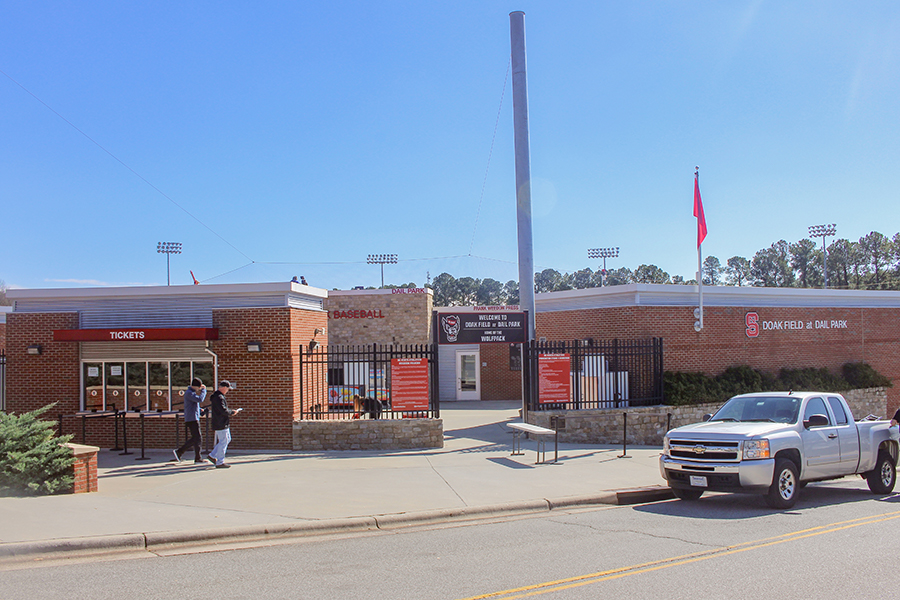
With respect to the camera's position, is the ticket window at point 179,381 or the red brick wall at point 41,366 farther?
the red brick wall at point 41,366

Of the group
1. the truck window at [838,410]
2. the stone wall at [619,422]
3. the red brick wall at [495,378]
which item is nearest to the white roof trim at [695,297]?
the stone wall at [619,422]

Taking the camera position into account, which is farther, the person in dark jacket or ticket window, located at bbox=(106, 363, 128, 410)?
ticket window, located at bbox=(106, 363, 128, 410)

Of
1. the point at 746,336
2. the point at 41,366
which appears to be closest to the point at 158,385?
the point at 41,366

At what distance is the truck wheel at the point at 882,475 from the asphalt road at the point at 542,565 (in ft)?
7.64

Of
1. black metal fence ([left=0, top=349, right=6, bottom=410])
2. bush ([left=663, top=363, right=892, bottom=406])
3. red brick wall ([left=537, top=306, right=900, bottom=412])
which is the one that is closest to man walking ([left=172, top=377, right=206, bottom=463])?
black metal fence ([left=0, top=349, right=6, bottom=410])

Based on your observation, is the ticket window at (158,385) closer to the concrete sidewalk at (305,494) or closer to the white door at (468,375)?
the concrete sidewalk at (305,494)

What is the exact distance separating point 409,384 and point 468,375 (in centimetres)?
1615

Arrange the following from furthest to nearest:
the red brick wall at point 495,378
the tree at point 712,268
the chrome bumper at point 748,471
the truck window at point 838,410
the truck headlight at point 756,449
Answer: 1. the tree at point 712,268
2. the red brick wall at point 495,378
3. the truck window at point 838,410
4. the truck headlight at point 756,449
5. the chrome bumper at point 748,471

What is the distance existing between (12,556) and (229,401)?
7.71 m

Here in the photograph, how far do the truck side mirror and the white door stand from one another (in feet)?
68.3

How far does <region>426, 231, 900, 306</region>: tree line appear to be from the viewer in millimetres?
77750

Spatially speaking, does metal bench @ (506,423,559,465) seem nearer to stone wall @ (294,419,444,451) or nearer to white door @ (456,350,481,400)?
stone wall @ (294,419,444,451)

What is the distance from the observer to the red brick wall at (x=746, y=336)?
62.0ft

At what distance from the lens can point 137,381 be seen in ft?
50.6
